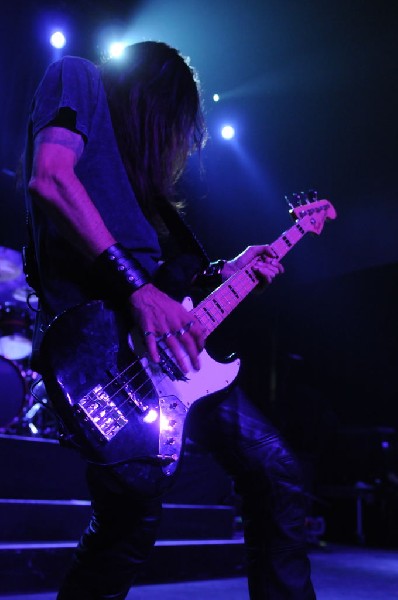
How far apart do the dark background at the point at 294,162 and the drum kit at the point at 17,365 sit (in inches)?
43.1

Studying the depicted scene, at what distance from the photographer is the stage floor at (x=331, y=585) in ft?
9.41

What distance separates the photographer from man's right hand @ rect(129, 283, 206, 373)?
1.25 meters

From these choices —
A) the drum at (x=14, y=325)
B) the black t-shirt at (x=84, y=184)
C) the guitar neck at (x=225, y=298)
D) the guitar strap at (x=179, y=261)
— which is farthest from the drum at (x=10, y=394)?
the black t-shirt at (x=84, y=184)

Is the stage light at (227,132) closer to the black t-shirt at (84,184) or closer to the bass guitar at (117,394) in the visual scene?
the black t-shirt at (84,184)

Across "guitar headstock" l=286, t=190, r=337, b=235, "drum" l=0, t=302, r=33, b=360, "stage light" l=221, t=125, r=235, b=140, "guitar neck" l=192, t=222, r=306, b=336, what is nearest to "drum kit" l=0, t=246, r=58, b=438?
"drum" l=0, t=302, r=33, b=360

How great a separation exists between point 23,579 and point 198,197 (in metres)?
5.35

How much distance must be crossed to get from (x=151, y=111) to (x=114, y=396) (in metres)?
0.86

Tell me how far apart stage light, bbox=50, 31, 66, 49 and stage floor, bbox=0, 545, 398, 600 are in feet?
16.0

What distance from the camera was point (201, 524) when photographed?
3.86m

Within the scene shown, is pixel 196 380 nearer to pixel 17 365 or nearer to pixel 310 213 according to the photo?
pixel 310 213

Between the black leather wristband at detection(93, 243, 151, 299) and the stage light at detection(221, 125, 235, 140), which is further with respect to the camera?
the stage light at detection(221, 125, 235, 140)

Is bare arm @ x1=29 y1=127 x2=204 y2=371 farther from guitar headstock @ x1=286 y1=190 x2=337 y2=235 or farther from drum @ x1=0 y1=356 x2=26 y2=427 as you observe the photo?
drum @ x1=0 y1=356 x2=26 y2=427

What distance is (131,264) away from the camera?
1.29 meters

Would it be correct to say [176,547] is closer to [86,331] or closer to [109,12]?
[86,331]
